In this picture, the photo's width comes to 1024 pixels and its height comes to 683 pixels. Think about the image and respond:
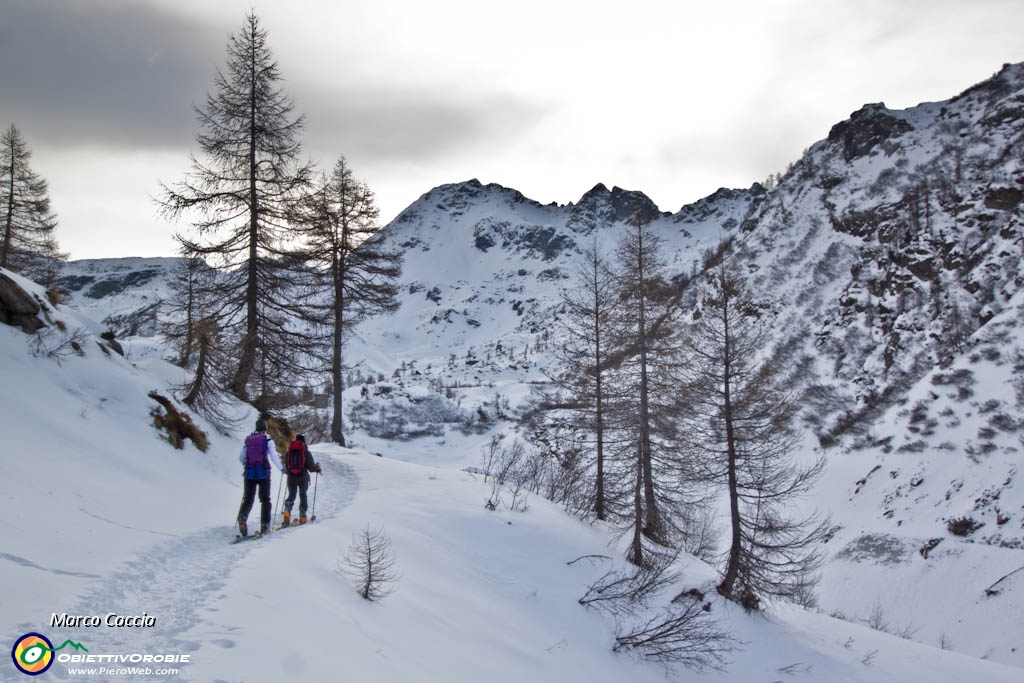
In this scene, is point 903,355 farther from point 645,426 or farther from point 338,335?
point 338,335

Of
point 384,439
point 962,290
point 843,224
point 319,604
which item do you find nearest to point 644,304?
point 319,604

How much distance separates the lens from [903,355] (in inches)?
1925

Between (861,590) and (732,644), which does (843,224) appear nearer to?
(861,590)

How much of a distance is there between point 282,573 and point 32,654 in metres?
2.68

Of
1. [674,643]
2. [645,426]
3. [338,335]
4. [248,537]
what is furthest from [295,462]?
[338,335]

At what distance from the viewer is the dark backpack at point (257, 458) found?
27.8 ft

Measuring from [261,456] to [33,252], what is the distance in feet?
76.6

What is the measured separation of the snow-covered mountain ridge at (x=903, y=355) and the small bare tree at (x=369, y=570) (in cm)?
755

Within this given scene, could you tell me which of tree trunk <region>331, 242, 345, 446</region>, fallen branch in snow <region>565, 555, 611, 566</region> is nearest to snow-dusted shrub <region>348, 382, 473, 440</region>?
tree trunk <region>331, 242, 345, 446</region>

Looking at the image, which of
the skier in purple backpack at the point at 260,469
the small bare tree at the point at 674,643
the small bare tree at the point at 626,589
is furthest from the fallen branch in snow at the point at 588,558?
the skier in purple backpack at the point at 260,469

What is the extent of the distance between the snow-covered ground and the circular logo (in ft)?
0.28

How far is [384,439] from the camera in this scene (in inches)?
2707

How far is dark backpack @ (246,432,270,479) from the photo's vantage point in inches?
333

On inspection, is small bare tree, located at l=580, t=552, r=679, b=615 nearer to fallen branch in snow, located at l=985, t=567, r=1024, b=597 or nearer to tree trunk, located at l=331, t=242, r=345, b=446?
tree trunk, located at l=331, t=242, r=345, b=446
